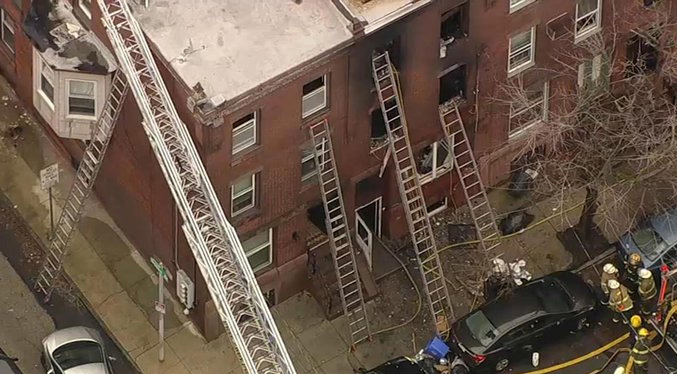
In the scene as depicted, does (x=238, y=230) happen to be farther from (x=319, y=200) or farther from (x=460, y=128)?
(x=460, y=128)

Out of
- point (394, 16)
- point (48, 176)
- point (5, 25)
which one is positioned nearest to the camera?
point (394, 16)

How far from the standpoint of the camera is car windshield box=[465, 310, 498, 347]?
48.5 meters

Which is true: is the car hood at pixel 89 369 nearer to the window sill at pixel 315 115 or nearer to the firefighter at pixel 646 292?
the window sill at pixel 315 115

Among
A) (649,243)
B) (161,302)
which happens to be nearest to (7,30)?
(161,302)

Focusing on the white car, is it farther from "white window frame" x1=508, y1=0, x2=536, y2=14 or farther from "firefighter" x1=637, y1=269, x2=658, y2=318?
"firefighter" x1=637, y1=269, x2=658, y2=318

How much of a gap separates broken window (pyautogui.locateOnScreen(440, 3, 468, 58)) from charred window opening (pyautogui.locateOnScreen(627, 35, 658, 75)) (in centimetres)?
603

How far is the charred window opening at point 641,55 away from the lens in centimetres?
5144

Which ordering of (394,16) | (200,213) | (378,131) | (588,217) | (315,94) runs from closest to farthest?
(200,213) → (394,16) → (315,94) → (378,131) → (588,217)

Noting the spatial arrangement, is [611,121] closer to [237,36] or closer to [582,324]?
[582,324]

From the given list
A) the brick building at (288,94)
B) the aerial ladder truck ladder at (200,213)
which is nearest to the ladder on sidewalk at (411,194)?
the brick building at (288,94)

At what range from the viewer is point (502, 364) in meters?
49.0

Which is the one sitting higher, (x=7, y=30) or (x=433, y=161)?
(x=7, y=30)

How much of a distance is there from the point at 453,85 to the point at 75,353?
502 inches

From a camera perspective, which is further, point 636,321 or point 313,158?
point 636,321
